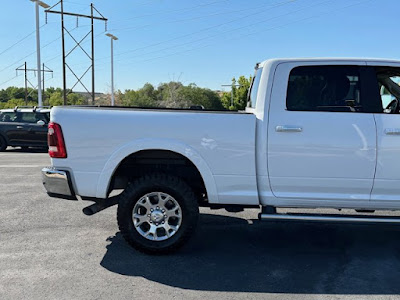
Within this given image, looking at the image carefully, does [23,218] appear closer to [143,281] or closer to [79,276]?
[79,276]

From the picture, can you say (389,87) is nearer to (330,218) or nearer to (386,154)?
(386,154)

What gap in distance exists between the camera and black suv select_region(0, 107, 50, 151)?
47.3 feet

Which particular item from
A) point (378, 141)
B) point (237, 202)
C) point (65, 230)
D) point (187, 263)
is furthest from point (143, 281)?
point (378, 141)

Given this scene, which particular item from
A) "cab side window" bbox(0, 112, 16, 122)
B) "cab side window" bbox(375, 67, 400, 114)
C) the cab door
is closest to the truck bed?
the cab door

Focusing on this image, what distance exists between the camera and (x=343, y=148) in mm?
3975

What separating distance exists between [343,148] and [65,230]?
367cm

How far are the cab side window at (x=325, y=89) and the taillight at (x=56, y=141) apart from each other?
2485 mm

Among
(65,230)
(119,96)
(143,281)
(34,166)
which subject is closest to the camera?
(143,281)

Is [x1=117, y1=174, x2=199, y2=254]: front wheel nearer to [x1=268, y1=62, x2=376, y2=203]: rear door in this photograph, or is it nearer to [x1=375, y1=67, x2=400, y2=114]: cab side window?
[x1=268, y1=62, x2=376, y2=203]: rear door

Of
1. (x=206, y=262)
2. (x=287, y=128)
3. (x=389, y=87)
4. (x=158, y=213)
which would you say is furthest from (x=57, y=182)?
(x=389, y=87)

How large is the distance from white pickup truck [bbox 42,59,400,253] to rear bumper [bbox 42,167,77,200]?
0.04 ft

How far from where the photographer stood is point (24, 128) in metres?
14.4

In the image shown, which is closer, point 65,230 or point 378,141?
point 378,141

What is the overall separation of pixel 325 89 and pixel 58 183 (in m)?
3.12
